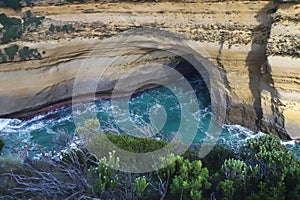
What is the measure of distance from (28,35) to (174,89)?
7.03 meters

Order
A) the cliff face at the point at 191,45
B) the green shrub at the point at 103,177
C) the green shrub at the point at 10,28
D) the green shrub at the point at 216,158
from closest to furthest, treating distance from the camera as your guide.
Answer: the green shrub at the point at 103,177
the green shrub at the point at 216,158
the cliff face at the point at 191,45
the green shrub at the point at 10,28

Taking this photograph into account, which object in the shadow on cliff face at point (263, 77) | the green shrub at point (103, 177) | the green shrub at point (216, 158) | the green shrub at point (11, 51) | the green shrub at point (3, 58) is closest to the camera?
the green shrub at point (103, 177)

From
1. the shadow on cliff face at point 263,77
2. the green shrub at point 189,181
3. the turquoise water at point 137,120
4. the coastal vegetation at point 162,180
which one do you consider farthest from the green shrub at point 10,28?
the green shrub at point 189,181

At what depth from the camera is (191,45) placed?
15.2 meters

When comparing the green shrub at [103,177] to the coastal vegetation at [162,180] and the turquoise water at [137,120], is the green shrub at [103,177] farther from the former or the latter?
the turquoise water at [137,120]

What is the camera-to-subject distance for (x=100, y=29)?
620 inches

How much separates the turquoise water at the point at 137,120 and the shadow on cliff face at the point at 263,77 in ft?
2.04

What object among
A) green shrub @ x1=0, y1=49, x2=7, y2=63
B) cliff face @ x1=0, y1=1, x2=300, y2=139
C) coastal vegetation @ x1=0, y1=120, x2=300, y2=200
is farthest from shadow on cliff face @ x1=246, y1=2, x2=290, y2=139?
green shrub @ x1=0, y1=49, x2=7, y2=63

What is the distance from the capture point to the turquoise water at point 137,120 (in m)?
14.0

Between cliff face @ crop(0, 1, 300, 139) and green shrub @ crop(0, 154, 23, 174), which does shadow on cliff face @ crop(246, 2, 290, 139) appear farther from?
green shrub @ crop(0, 154, 23, 174)

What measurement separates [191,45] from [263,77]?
126 inches

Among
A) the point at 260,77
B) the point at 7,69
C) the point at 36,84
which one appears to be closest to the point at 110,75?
the point at 36,84

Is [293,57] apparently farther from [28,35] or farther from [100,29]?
[28,35]

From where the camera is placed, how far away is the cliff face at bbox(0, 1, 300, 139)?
13.0 meters
